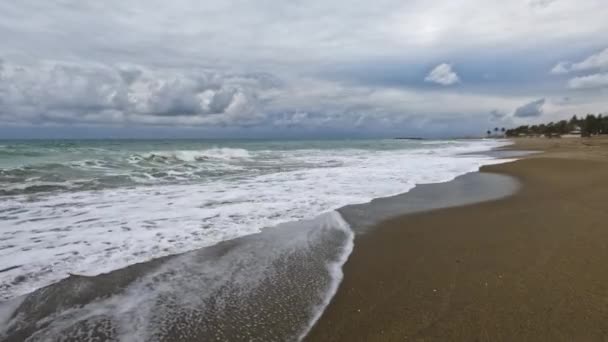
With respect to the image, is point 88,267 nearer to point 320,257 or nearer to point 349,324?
point 320,257

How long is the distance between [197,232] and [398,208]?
436 centimetres

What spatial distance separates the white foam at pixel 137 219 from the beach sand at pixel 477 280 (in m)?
2.40

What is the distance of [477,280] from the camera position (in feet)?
12.0

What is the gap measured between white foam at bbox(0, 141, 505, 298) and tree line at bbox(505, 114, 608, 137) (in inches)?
3192

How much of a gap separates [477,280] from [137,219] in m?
5.88

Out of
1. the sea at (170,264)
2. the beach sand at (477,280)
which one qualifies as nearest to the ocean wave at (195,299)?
the sea at (170,264)

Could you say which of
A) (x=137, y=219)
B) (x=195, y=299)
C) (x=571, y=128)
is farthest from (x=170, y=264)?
(x=571, y=128)

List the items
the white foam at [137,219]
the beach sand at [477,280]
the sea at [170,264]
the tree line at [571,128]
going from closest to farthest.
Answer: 1. the beach sand at [477,280]
2. the sea at [170,264]
3. the white foam at [137,219]
4. the tree line at [571,128]

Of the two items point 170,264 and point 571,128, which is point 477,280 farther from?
point 571,128

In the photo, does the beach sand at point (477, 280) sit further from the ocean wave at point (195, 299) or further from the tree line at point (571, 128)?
the tree line at point (571, 128)

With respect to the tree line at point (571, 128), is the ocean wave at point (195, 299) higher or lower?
lower

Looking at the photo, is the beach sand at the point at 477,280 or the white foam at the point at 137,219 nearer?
the beach sand at the point at 477,280

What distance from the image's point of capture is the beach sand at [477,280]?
2770mm

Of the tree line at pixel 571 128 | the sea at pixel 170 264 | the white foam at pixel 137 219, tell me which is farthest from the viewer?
the tree line at pixel 571 128
